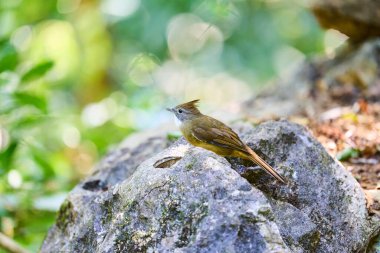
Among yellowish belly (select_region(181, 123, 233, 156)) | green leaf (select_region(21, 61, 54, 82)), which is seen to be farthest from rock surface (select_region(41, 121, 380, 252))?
green leaf (select_region(21, 61, 54, 82))

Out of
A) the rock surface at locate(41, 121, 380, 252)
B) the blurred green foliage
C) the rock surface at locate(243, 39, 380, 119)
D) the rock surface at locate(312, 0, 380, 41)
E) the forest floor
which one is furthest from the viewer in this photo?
the blurred green foliage

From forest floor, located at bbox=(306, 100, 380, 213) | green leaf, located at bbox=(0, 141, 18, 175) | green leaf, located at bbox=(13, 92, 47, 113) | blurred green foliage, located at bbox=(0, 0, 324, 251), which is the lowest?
blurred green foliage, located at bbox=(0, 0, 324, 251)

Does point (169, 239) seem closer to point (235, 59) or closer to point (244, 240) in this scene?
point (244, 240)

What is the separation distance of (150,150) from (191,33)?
5952 millimetres

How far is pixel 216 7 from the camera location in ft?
19.4

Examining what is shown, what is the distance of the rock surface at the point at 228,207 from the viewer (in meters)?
2.57

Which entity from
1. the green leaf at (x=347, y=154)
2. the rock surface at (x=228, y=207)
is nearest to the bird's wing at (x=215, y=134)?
the rock surface at (x=228, y=207)

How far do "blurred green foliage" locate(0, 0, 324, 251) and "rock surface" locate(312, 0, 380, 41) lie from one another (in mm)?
1664

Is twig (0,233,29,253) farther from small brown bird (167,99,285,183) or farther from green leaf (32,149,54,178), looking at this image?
small brown bird (167,99,285,183)

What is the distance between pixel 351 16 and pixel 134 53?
4.58 meters

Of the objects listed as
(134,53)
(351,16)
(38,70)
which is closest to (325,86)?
(351,16)

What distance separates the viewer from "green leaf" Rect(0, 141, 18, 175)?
4.93 m

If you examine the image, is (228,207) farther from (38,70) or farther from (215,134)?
(38,70)

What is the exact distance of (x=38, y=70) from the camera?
4922 mm
